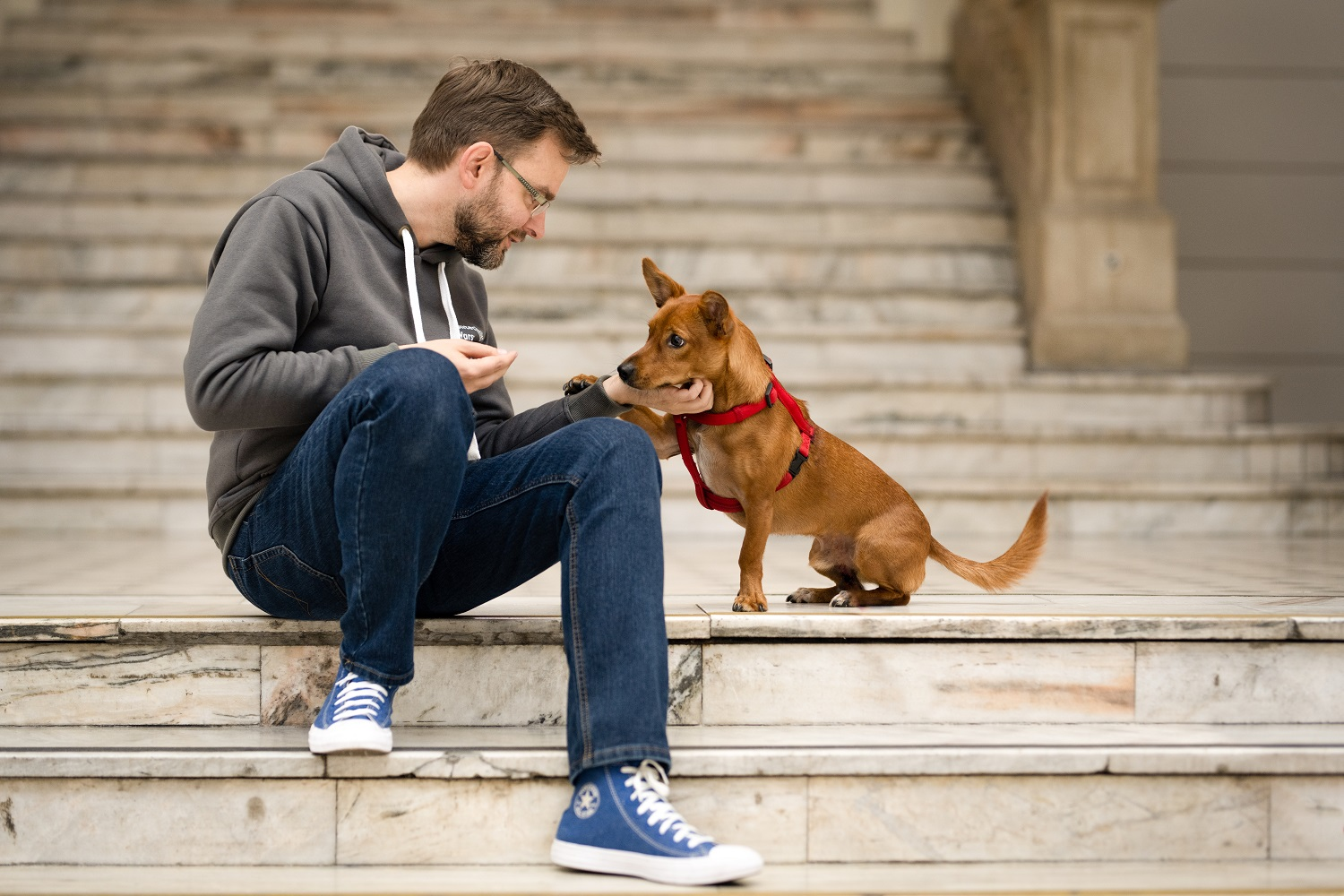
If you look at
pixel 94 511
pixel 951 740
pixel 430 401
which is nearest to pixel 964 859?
pixel 951 740

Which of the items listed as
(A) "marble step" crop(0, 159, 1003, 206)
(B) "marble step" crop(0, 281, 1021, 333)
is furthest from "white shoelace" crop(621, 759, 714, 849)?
(A) "marble step" crop(0, 159, 1003, 206)

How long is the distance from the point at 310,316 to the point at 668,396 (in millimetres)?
637

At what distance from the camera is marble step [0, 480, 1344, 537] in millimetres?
4137

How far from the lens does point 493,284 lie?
516cm

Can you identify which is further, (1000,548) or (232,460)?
(1000,548)

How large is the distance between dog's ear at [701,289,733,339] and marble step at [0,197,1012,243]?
3214mm

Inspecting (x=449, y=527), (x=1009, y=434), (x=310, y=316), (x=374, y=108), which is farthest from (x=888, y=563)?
(x=374, y=108)

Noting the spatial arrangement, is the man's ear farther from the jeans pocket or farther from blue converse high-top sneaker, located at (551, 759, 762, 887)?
blue converse high-top sneaker, located at (551, 759, 762, 887)

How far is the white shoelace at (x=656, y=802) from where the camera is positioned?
167 cm

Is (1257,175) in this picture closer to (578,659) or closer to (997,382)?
(997,382)

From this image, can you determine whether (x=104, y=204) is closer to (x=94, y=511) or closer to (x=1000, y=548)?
(x=94, y=511)

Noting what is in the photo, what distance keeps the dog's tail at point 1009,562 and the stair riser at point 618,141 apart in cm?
375

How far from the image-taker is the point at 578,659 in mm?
1764

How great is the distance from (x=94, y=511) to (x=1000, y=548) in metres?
3.01
